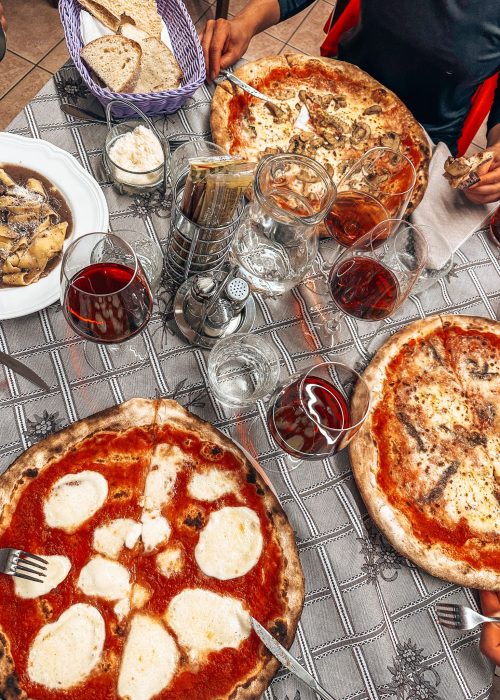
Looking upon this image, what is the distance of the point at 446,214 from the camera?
5.36ft

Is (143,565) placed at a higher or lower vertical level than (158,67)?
lower

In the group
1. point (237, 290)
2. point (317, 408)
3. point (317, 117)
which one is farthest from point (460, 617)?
point (317, 117)

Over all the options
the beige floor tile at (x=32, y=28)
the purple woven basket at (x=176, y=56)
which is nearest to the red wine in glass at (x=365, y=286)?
the purple woven basket at (x=176, y=56)

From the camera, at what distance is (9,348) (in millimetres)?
1260

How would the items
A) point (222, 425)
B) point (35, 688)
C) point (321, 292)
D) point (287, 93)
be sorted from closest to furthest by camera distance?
point (35, 688)
point (222, 425)
point (321, 292)
point (287, 93)

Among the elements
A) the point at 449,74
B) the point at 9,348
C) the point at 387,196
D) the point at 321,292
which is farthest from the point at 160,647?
the point at 449,74

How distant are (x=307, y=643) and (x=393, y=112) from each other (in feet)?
5.21

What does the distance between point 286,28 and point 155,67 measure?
2.35 meters

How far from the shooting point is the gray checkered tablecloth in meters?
1.18

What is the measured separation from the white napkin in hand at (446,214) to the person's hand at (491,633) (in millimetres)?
869

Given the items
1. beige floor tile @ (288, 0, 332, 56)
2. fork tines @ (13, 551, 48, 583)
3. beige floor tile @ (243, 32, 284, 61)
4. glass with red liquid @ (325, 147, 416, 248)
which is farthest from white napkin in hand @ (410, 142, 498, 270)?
beige floor tile @ (288, 0, 332, 56)

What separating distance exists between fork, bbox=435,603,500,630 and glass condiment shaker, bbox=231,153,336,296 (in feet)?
2.68

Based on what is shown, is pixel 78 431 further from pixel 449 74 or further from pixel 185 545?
pixel 449 74

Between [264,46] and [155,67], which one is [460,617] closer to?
[155,67]
